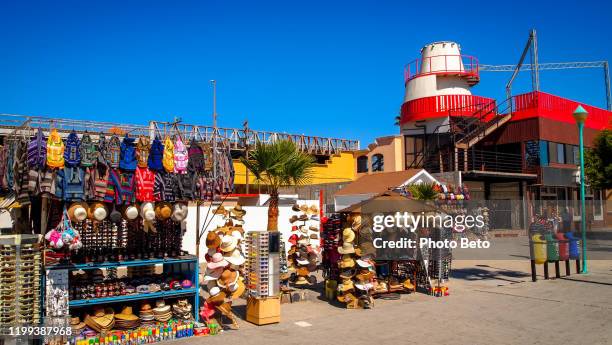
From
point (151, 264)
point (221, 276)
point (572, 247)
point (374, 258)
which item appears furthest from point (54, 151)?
point (572, 247)

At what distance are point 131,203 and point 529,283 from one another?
414 inches

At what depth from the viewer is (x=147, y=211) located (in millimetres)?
8148

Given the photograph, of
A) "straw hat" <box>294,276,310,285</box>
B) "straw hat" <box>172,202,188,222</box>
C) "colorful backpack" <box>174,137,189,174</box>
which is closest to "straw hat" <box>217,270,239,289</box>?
"straw hat" <box>172,202,188,222</box>

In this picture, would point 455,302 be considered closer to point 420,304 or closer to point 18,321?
point 420,304

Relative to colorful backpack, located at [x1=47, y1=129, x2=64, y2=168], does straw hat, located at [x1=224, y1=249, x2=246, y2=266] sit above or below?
below

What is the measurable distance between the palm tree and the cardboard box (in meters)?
4.36

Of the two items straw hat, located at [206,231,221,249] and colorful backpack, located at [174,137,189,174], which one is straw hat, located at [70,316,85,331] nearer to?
straw hat, located at [206,231,221,249]

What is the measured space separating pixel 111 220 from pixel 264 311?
124 inches

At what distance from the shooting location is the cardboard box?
9031 mm

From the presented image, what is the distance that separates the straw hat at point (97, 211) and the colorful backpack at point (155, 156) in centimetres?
102

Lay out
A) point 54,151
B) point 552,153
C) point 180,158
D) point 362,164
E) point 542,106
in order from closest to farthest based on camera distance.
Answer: point 54,151 → point 180,158 → point 542,106 → point 552,153 → point 362,164

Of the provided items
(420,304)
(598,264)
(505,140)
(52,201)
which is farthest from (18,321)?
(505,140)

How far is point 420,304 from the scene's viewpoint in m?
10.7

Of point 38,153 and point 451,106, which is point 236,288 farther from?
point 451,106
